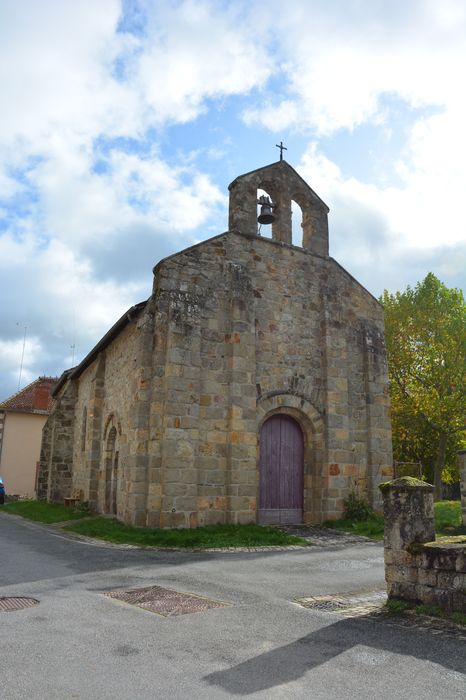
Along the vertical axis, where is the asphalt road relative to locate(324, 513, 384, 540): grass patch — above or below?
below

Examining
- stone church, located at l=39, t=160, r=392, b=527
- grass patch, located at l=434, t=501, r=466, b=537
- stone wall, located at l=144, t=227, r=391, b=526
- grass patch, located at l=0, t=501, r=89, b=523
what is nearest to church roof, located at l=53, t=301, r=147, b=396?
stone church, located at l=39, t=160, r=392, b=527

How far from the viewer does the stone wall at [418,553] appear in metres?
5.47

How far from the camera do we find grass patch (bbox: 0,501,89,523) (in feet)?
52.9

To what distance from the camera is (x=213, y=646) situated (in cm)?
456

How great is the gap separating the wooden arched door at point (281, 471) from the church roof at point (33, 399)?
870 inches

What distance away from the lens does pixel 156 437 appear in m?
12.0

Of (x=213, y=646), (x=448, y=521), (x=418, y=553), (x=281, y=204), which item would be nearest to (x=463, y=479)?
(x=448, y=521)

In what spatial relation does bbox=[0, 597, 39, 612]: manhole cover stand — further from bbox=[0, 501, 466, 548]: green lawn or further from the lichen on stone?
bbox=[0, 501, 466, 548]: green lawn

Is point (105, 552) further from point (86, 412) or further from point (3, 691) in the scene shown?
point (86, 412)

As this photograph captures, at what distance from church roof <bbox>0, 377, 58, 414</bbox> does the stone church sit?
17236mm

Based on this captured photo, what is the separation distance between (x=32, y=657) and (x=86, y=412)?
625 inches

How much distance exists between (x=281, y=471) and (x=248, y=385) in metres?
2.51

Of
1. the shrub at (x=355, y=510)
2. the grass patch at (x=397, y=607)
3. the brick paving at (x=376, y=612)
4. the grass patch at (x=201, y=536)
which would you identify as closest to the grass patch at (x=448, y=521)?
the shrub at (x=355, y=510)

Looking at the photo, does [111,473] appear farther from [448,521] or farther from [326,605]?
[326,605]
